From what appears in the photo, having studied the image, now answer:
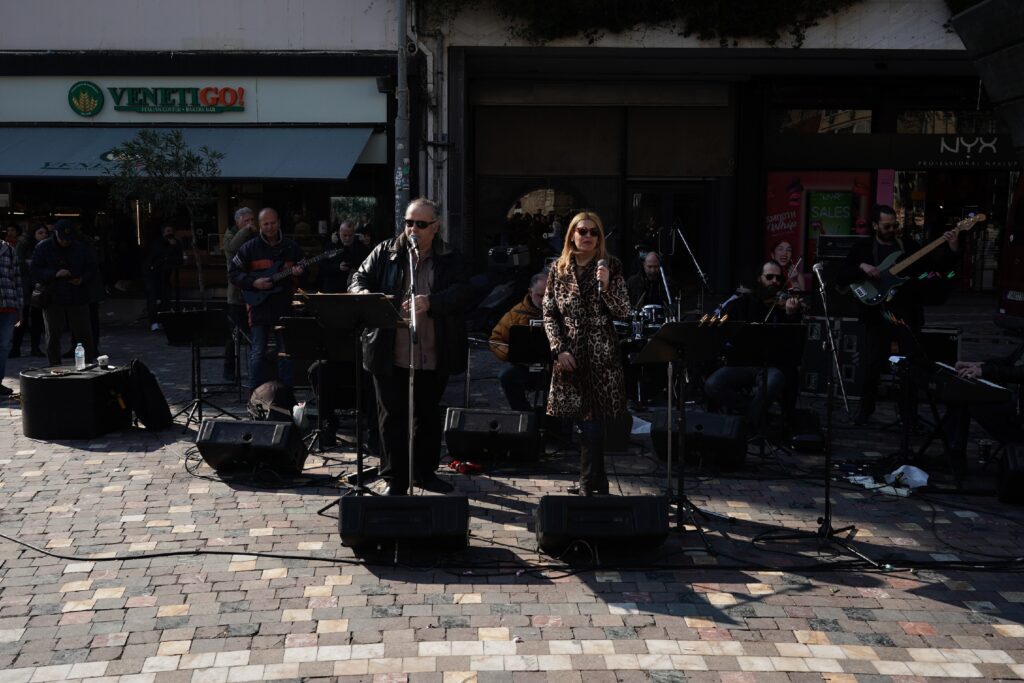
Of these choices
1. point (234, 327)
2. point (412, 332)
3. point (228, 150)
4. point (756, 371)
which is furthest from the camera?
Result: point (228, 150)

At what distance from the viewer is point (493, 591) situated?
4.98 meters

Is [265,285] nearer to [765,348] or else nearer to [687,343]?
[765,348]

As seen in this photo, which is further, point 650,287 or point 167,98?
point 167,98

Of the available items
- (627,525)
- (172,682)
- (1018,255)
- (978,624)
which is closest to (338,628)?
(172,682)

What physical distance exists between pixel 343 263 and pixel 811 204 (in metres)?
10.2

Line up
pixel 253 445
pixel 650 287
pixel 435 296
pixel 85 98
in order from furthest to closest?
pixel 85 98, pixel 650 287, pixel 253 445, pixel 435 296

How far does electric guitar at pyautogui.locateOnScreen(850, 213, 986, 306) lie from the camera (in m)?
8.90

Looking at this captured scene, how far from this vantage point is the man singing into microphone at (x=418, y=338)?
6.14 metres

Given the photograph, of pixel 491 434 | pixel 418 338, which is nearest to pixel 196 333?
pixel 491 434

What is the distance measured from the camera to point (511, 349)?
7.76 metres

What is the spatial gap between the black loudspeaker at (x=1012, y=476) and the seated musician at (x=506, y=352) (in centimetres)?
344

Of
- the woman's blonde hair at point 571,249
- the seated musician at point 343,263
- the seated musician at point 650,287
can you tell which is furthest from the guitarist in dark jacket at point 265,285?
the woman's blonde hair at point 571,249

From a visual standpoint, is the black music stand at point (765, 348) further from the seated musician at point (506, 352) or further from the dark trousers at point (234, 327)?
the dark trousers at point (234, 327)

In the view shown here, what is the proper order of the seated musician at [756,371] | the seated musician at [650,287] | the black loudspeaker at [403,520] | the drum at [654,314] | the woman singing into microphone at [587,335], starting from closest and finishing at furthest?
the black loudspeaker at [403,520]
the woman singing into microphone at [587,335]
the seated musician at [756,371]
the drum at [654,314]
the seated musician at [650,287]
